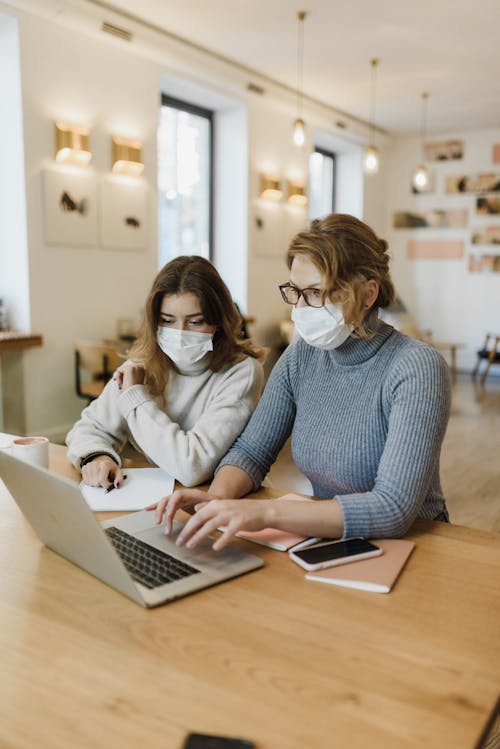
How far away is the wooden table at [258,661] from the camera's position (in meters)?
0.76

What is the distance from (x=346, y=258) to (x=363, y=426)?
1.18ft

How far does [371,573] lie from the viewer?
3.70ft

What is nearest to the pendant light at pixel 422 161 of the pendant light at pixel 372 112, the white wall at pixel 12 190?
the pendant light at pixel 372 112

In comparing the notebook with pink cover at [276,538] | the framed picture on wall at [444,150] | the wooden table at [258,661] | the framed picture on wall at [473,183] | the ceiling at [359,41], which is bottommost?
the wooden table at [258,661]

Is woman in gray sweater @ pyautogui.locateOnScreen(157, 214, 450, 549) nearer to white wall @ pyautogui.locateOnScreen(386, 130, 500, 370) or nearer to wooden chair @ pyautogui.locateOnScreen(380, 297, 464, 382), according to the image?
wooden chair @ pyautogui.locateOnScreen(380, 297, 464, 382)

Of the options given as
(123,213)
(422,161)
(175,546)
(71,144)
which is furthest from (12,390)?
(422,161)

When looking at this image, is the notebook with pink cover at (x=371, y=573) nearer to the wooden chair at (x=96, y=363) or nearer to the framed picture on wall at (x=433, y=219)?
the wooden chair at (x=96, y=363)

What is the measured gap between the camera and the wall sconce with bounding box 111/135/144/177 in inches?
201

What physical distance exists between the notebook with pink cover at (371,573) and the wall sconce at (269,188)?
6010 mm

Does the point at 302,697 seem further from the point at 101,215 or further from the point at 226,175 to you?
the point at 226,175

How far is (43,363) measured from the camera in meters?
4.79

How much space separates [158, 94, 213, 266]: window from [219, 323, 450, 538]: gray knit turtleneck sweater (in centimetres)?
455

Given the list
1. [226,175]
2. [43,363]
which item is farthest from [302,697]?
[226,175]

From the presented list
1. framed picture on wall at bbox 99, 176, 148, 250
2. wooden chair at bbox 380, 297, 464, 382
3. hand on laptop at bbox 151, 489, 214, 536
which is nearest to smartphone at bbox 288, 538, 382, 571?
hand on laptop at bbox 151, 489, 214, 536
